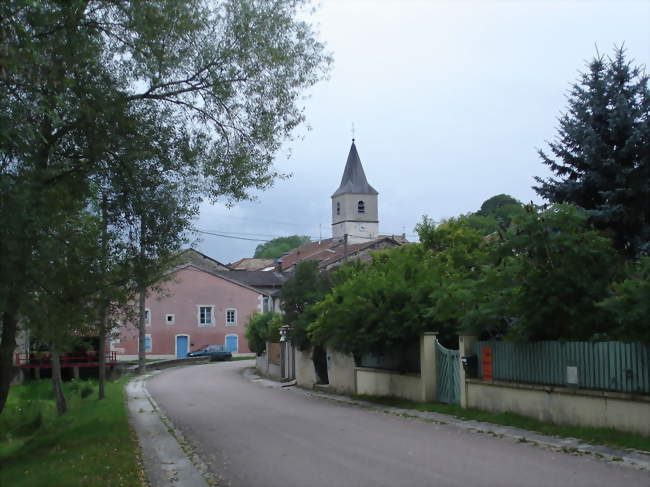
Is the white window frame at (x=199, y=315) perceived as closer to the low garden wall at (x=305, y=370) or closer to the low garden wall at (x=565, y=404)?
the low garden wall at (x=305, y=370)

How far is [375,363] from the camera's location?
25.3 m

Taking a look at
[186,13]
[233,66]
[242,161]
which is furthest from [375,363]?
[186,13]

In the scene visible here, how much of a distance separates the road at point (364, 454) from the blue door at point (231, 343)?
4746 cm

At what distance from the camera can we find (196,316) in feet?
219

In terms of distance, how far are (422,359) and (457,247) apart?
12447 millimetres

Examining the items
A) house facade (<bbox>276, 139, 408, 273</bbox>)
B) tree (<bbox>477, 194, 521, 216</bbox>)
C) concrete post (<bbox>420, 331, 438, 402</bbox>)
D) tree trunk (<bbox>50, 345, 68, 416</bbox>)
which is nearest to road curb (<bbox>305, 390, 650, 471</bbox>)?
concrete post (<bbox>420, 331, 438, 402</bbox>)

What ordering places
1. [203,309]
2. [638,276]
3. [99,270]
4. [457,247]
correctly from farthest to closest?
[203,309]
[457,247]
[99,270]
[638,276]

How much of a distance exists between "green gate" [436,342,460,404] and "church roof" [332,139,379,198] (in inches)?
3469

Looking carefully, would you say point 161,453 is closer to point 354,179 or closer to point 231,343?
point 231,343

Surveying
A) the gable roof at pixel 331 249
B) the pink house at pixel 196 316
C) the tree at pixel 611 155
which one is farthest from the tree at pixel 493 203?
the tree at pixel 611 155

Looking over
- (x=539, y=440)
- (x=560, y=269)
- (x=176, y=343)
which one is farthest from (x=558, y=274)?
(x=176, y=343)

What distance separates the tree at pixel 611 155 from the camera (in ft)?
67.8

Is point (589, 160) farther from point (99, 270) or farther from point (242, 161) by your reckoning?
point (99, 270)

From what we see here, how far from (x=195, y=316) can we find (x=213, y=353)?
5.58 metres
